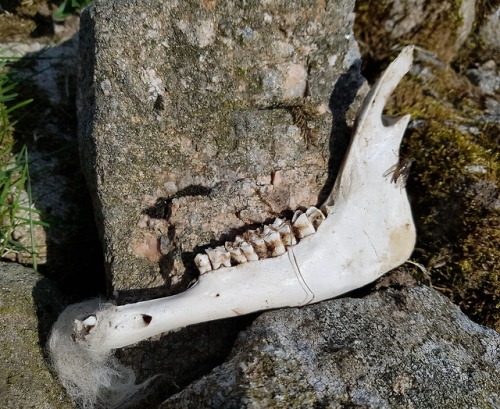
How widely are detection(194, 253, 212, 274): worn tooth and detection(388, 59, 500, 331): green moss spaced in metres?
1.22

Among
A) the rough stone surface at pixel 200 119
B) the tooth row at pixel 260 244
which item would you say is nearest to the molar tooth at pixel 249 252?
the tooth row at pixel 260 244

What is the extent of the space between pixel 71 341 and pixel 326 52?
183cm

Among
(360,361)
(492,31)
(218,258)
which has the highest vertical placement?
(492,31)

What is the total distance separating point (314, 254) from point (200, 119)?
0.85m

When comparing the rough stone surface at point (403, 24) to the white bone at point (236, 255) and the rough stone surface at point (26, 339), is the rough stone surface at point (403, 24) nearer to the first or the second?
the white bone at point (236, 255)

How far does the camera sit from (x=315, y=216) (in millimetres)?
2635

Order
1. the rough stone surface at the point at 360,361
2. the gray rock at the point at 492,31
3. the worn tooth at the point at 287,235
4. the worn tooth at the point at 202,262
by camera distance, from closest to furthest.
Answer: the rough stone surface at the point at 360,361, the worn tooth at the point at 202,262, the worn tooth at the point at 287,235, the gray rock at the point at 492,31

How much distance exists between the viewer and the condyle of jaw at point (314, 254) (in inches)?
92.2

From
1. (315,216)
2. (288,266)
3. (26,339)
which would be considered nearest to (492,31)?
(315,216)

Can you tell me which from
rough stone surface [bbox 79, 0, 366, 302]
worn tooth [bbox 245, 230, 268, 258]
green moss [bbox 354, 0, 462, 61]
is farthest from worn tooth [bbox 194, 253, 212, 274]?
green moss [bbox 354, 0, 462, 61]

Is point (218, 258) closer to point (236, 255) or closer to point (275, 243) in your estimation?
point (236, 255)

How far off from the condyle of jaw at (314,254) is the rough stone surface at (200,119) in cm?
13

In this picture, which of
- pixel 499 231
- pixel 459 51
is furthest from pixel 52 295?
pixel 459 51

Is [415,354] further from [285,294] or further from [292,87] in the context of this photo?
[292,87]
